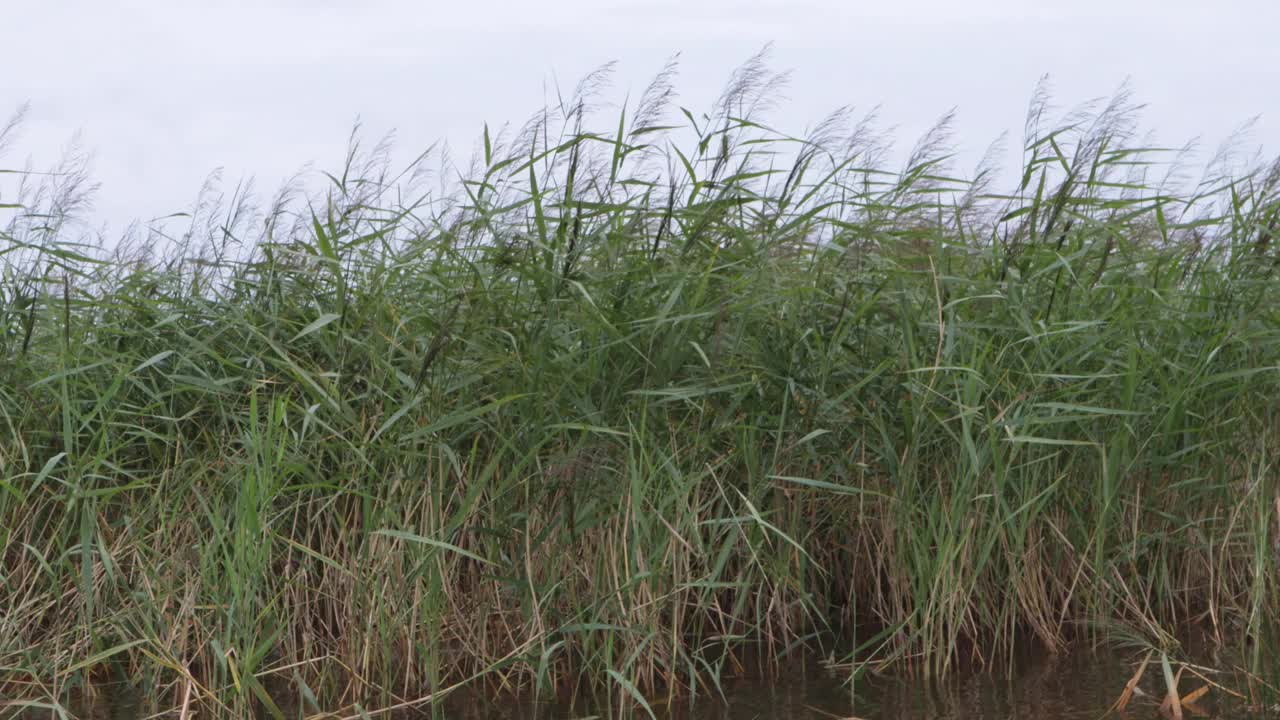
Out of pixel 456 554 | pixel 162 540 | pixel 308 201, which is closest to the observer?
pixel 456 554

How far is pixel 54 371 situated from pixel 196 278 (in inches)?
24.5

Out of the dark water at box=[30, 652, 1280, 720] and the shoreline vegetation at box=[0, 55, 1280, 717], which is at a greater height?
the shoreline vegetation at box=[0, 55, 1280, 717]

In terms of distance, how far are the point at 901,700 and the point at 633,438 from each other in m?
1.21

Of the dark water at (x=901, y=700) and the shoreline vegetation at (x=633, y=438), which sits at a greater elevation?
the shoreline vegetation at (x=633, y=438)

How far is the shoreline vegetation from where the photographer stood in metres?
3.54

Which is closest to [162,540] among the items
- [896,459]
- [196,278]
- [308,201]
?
[196,278]

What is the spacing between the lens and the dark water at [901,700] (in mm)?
3527

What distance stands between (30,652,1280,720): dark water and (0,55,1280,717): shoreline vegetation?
11 cm

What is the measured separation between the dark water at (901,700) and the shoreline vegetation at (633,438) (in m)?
0.11

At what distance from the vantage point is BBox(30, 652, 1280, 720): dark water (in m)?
3.53

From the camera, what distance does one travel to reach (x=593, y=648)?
12.0 ft

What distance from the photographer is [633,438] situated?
3588 mm

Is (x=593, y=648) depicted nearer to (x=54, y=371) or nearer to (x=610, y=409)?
(x=610, y=409)

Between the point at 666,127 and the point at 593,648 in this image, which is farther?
the point at 666,127
